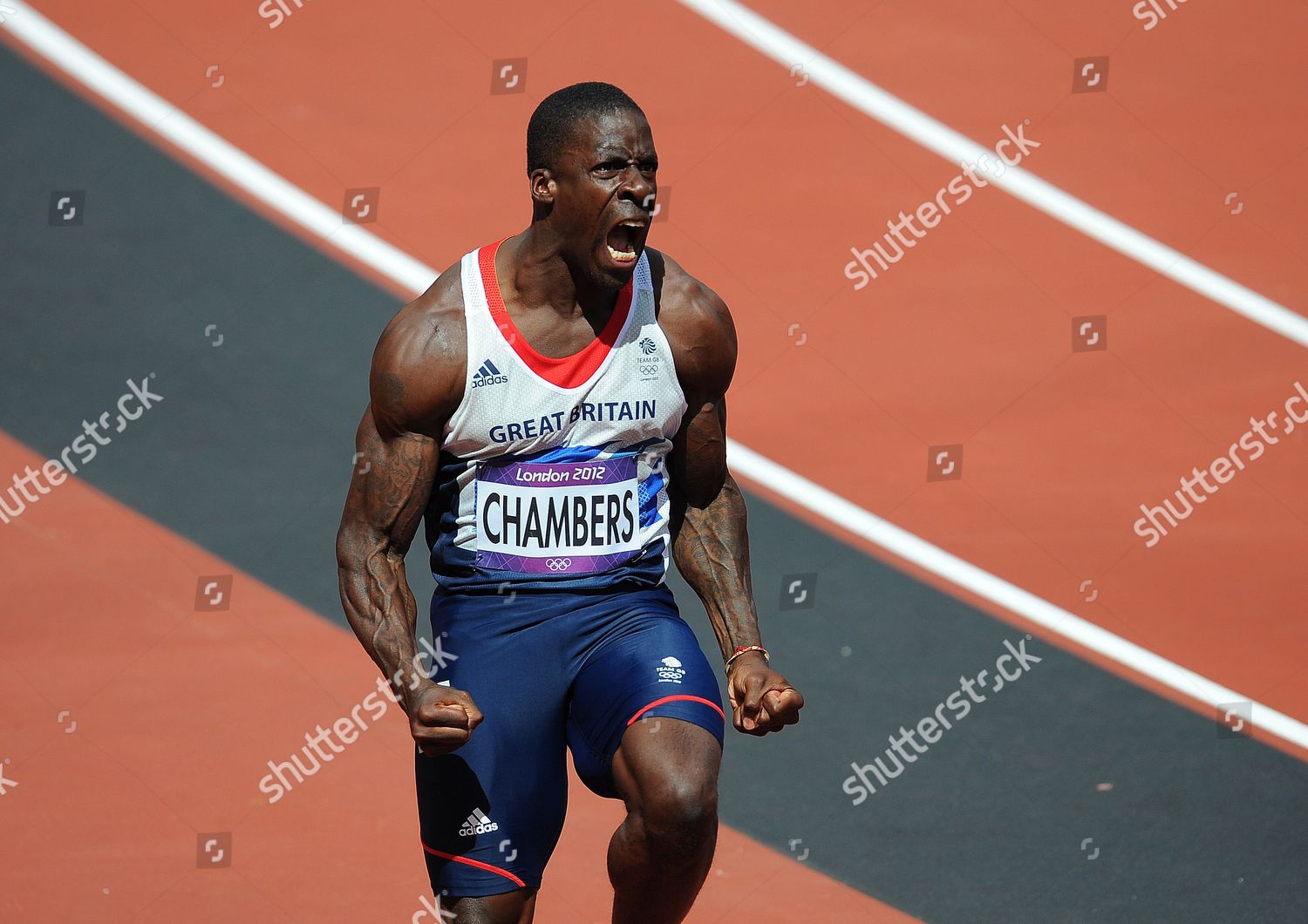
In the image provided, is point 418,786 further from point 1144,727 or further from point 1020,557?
point 1020,557

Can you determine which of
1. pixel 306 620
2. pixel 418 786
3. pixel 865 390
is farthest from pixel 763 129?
pixel 418 786

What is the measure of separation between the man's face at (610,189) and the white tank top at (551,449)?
0.66 ft

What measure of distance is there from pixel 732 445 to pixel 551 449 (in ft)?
15.2

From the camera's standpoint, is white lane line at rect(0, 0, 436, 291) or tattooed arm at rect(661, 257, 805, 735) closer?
tattooed arm at rect(661, 257, 805, 735)

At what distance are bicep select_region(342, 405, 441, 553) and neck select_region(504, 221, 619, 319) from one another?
0.42 meters

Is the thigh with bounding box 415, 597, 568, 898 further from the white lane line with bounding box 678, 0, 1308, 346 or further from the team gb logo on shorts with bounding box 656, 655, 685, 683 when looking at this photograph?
the white lane line with bounding box 678, 0, 1308, 346

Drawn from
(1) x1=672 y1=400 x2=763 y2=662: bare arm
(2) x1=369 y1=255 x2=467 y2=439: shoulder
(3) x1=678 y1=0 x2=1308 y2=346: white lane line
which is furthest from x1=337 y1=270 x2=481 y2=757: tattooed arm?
(3) x1=678 y1=0 x2=1308 y2=346: white lane line

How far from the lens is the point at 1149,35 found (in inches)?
403

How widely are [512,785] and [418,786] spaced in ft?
0.77

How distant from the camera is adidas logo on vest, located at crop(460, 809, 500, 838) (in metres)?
4.05

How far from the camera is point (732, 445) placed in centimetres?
868

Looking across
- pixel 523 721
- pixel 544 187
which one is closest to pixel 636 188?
pixel 544 187

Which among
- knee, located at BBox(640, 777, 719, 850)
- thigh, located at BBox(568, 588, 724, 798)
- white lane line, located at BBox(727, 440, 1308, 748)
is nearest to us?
knee, located at BBox(640, 777, 719, 850)

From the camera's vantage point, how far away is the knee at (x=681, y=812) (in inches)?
146
